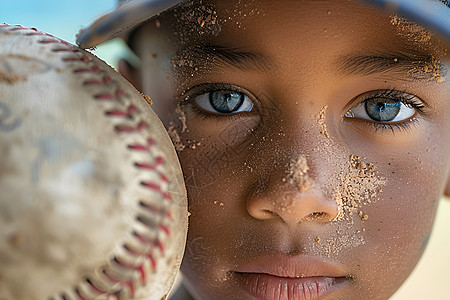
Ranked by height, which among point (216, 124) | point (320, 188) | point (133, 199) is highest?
point (216, 124)

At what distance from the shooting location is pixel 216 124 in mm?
804

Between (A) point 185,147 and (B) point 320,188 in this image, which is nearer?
(B) point 320,188

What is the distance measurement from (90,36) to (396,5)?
44cm

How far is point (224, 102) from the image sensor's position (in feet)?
2.66

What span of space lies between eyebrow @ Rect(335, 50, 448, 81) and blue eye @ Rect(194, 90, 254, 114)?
6.1 inches

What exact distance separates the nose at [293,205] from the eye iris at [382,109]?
18 cm

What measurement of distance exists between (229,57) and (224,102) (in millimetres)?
89

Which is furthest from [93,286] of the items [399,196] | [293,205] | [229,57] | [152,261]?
[399,196]

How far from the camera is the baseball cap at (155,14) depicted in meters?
0.63

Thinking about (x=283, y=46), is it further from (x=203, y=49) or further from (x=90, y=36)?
(x=90, y=36)

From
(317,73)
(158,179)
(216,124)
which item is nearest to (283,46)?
(317,73)

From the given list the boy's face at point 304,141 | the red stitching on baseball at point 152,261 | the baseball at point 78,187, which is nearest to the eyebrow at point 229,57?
the boy's face at point 304,141

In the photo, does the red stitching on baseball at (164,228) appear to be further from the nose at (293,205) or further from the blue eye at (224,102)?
the blue eye at (224,102)

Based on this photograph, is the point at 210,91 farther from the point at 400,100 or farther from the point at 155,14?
the point at 400,100
